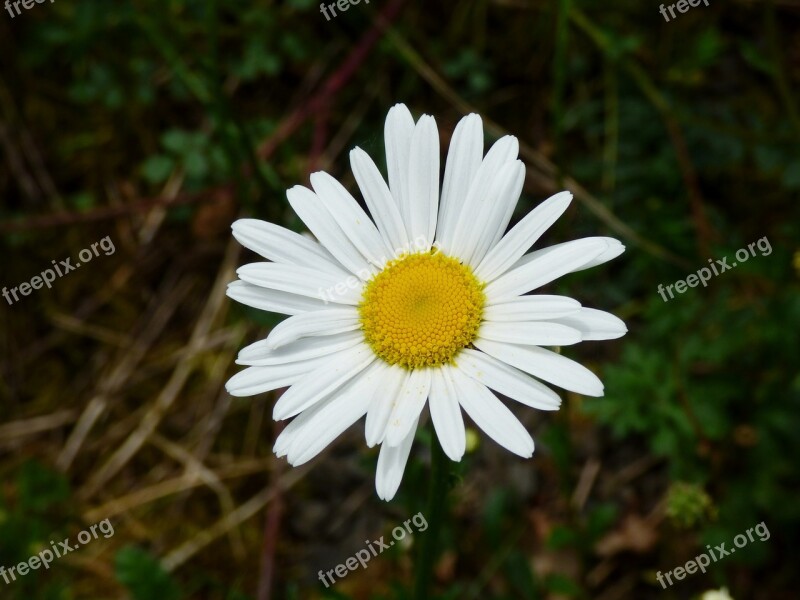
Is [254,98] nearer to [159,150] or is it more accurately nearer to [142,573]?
[159,150]

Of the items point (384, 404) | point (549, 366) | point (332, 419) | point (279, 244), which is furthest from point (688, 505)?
point (279, 244)

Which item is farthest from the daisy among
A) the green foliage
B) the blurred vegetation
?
the green foliage

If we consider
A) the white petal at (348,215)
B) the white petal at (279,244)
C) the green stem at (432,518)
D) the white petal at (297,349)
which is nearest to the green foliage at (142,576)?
the green stem at (432,518)

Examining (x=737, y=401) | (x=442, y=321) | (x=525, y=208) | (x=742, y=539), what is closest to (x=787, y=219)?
(x=737, y=401)

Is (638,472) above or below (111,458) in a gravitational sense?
below

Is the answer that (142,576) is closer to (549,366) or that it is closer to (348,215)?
(348,215)

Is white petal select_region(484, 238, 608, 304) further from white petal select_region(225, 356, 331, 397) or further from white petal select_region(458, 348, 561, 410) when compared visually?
white petal select_region(225, 356, 331, 397)
